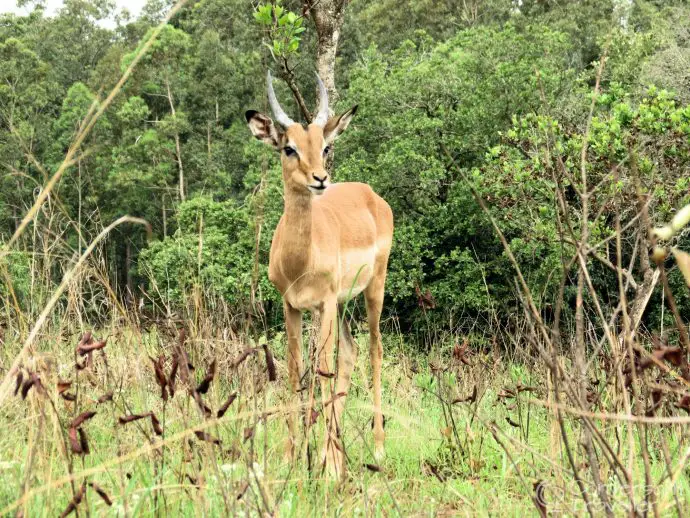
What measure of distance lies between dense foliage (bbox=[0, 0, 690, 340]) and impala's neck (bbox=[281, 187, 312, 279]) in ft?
1.55

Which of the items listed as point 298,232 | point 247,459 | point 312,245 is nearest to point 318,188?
point 298,232

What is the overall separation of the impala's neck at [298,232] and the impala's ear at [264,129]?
55 centimetres

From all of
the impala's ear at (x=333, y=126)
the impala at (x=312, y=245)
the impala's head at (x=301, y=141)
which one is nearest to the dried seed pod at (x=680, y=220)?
the impala at (x=312, y=245)

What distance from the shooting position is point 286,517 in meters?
2.96

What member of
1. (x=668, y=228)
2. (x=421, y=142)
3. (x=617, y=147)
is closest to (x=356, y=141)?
(x=421, y=142)

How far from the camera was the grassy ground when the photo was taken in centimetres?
247

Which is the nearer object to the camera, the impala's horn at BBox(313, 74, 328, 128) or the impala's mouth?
the impala's mouth

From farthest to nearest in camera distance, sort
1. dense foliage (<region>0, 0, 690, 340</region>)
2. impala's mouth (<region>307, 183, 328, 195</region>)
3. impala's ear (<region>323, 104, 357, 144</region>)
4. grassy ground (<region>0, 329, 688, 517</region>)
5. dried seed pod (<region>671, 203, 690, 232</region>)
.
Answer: dense foliage (<region>0, 0, 690, 340</region>), impala's ear (<region>323, 104, 357, 144</region>), impala's mouth (<region>307, 183, 328, 195</region>), grassy ground (<region>0, 329, 688, 517</region>), dried seed pod (<region>671, 203, 690, 232</region>)

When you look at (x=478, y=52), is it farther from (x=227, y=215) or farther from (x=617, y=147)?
(x=617, y=147)

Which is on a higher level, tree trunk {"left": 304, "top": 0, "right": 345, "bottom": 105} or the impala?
tree trunk {"left": 304, "top": 0, "right": 345, "bottom": 105}

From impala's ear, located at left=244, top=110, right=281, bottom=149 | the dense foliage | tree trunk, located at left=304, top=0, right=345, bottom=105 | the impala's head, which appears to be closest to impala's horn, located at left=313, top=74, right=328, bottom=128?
the impala's head

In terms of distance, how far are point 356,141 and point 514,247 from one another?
6027 millimetres

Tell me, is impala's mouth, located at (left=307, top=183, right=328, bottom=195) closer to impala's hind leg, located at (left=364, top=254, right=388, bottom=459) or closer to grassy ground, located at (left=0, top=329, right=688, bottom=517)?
grassy ground, located at (left=0, top=329, right=688, bottom=517)

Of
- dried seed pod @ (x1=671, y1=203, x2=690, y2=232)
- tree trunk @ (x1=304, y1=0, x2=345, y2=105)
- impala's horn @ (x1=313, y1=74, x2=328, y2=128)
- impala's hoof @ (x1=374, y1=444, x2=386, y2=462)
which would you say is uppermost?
tree trunk @ (x1=304, y1=0, x2=345, y2=105)
